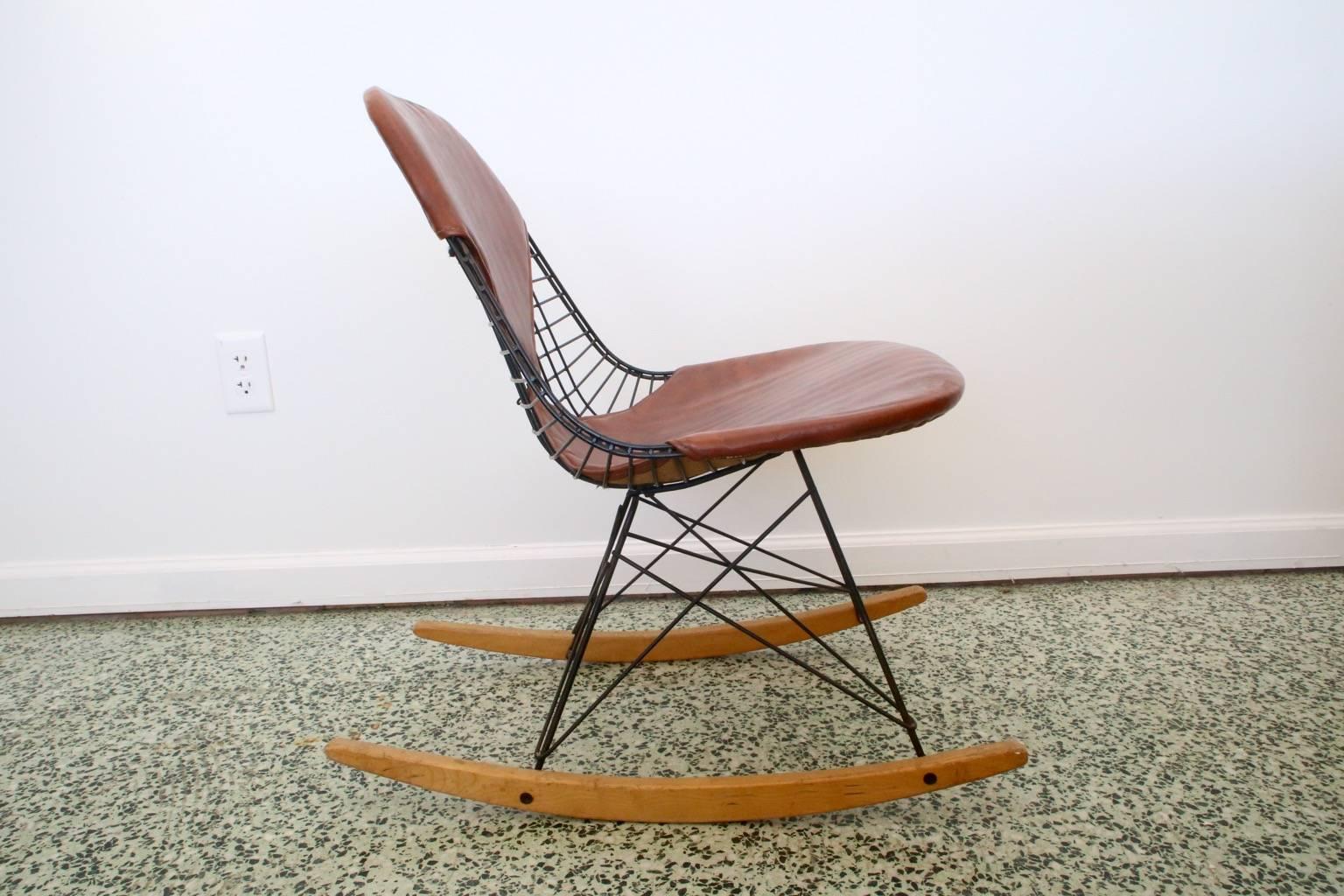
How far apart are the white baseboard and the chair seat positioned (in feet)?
1.42

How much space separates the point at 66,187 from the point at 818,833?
147 centimetres

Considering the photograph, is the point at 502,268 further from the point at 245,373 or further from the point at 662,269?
the point at 245,373

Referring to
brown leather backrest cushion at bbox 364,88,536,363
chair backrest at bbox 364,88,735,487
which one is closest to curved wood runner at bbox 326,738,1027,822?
chair backrest at bbox 364,88,735,487

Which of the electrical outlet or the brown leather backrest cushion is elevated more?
the brown leather backrest cushion

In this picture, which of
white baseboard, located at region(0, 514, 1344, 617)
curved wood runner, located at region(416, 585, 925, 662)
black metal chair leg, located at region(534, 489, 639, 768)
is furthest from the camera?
white baseboard, located at region(0, 514, 1344, 617)

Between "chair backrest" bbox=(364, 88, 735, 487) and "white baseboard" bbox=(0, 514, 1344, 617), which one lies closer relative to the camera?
"chair backrest" bbox=(364, 88, 735, 487)

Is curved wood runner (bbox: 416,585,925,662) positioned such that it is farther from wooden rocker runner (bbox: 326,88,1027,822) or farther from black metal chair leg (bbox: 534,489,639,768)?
black metal chair leg (bbox: 534,489,639,768)

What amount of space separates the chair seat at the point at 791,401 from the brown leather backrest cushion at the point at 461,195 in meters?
0.20

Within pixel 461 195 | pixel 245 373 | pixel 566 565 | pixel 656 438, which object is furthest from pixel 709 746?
pixel 245 373

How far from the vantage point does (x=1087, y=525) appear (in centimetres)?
149

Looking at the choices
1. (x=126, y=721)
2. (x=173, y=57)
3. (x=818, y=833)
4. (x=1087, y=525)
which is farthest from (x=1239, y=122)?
(x=126, y=721)

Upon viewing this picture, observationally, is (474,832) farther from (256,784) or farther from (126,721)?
(126,721)

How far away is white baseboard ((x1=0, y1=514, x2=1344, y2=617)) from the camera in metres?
1.47

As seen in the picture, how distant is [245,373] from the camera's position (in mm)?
1417
